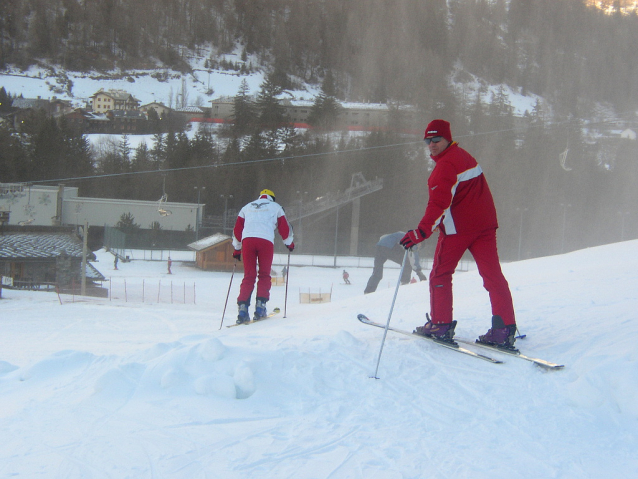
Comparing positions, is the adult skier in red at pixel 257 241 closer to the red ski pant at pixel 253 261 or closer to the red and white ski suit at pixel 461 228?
the red ski pant at pixel 253 261

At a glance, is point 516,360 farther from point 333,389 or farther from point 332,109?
point 332,109

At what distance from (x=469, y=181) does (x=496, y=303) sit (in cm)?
54

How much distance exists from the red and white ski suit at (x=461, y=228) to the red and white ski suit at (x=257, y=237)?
1.62 metres

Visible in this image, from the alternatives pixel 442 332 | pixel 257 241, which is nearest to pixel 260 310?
pixel 257 241

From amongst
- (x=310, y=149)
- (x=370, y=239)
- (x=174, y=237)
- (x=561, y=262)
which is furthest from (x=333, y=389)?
(x=310, y=149)

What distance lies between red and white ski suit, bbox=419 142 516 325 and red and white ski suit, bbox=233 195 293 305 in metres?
1.62

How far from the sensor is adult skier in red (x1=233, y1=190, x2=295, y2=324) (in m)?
3.61

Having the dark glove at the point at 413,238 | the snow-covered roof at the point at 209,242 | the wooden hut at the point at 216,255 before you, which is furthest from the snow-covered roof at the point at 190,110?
the dark glove at the point at 413,238

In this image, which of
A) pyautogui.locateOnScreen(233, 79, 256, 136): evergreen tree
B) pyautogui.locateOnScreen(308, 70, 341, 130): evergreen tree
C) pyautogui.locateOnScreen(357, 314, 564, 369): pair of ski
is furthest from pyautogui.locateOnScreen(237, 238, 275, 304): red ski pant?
pyautogui.locateOnScreen(308, 70, 341, 130): evergreen tree

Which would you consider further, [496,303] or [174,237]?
[174,237]

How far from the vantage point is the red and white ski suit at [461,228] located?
2107mm

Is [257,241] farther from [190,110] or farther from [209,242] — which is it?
[190,110]

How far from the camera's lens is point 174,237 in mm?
23531

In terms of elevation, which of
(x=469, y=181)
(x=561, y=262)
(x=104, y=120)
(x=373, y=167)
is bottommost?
(x=561, y=262)
